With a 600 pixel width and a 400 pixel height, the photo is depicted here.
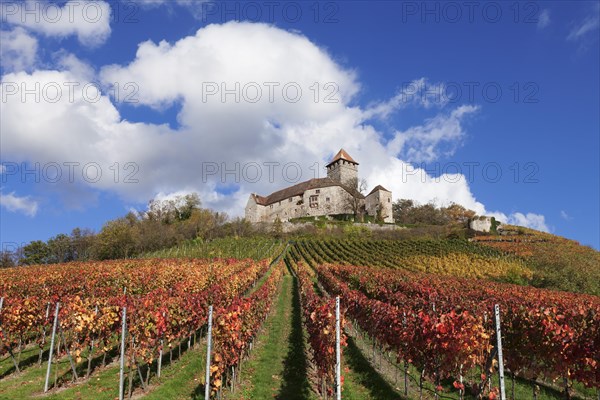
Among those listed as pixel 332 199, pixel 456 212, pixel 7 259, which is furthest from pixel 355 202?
pixel 7 259

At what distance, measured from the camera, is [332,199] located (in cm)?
8106

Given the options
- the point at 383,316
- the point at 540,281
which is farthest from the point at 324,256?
the point at 383,316

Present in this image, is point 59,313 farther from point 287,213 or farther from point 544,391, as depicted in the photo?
point 287,213

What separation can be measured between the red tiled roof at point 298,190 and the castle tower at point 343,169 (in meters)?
3.69

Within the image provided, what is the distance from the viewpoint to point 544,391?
32.1ft

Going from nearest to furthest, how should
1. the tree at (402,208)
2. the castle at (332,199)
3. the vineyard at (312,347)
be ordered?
the vineyard at (312,347) → the castle at (332,199) → the tree at (402,208)

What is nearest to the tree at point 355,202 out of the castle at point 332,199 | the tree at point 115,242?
the castle at point 332,199

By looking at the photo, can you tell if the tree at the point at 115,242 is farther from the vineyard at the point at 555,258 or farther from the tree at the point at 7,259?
the vineyard at the point at 555,258

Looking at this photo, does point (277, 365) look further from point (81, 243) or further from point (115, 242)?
point (81, 243)

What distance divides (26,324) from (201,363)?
559cm

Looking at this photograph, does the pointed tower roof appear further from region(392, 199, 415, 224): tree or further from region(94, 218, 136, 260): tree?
region(94, 218, 136, 260): tree

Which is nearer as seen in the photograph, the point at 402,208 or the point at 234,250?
the point at 234,250

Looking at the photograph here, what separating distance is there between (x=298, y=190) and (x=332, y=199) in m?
8.96

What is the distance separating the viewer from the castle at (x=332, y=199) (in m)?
79.9
